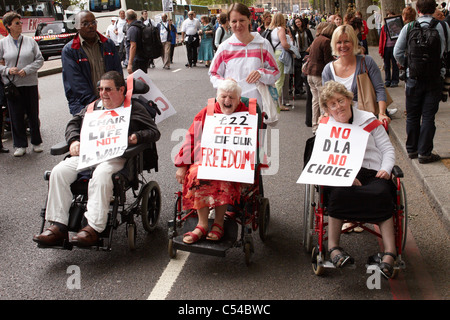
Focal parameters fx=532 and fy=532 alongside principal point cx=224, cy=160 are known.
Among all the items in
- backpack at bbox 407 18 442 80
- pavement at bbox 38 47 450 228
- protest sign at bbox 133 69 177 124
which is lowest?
pavement at bbox 38 47 450 228

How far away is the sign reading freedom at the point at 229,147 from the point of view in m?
4.26

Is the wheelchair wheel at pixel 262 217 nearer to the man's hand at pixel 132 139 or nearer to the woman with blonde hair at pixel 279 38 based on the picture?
the man's hand at pixel 132 139

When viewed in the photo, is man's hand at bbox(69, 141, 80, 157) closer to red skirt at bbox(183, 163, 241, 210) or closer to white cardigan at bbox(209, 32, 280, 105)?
red skirt at bbox(183, 163, 241, 210)

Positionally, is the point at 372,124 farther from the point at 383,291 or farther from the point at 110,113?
the point at 110,113

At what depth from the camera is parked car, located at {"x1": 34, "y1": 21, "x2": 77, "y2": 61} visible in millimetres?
24938

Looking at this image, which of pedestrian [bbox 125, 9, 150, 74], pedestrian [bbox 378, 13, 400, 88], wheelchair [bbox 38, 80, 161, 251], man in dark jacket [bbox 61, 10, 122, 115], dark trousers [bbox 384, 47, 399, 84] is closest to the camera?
wheelchair [bbox 38, 80, 161, 251]

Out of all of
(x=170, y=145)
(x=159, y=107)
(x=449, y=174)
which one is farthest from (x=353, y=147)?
(x=170, y=145)

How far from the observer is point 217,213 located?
427 centimetres

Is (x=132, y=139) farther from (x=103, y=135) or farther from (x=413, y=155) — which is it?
(x=413, y=155)

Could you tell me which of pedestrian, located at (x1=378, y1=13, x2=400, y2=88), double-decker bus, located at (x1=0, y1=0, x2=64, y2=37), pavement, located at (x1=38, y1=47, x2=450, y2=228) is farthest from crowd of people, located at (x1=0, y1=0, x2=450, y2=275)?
double-decker bus, located at (x1=0, y1=0, x2=64, y2=37)

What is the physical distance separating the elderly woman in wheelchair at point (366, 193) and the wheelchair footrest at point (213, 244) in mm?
781

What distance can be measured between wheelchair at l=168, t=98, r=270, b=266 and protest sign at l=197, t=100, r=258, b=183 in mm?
156

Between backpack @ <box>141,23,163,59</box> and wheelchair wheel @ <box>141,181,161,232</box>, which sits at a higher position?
backpack @ <box>141,23,163,59</box>

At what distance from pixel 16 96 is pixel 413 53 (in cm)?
555
